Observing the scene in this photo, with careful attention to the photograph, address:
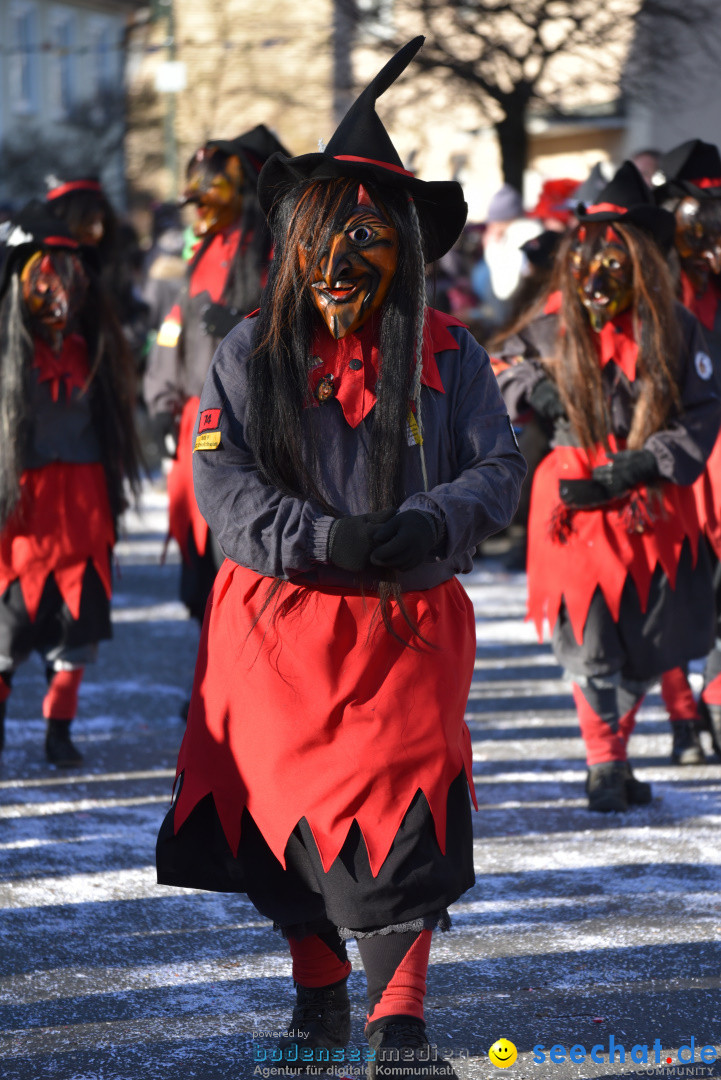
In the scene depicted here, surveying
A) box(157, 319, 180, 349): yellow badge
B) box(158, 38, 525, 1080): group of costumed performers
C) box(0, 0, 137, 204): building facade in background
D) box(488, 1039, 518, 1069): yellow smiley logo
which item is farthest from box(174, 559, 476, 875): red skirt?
box(0, 0, 137, 204): building facade in background

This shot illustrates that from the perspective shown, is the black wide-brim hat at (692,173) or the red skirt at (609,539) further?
the black wide-brim hat at (692,173)

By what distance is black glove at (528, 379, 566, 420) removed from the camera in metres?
4.92

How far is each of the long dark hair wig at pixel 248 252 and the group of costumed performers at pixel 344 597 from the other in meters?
2.59

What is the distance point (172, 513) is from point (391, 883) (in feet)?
11.0

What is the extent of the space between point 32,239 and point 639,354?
7.26 feet

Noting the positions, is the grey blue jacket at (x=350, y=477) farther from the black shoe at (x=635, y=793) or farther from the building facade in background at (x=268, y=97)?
the building facade in background at (x=268, y=97)

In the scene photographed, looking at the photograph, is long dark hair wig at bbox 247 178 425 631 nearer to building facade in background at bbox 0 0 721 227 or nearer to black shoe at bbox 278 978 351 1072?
black shoe at bbox 278 978 351 1072

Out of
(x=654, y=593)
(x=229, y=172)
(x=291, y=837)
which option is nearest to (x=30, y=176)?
(x=229, y=172)

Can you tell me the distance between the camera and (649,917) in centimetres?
404

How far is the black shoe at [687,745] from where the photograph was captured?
5504mm

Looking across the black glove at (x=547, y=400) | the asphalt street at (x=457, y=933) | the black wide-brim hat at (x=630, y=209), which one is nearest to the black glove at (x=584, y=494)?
the black glove at (x=547, y=400)

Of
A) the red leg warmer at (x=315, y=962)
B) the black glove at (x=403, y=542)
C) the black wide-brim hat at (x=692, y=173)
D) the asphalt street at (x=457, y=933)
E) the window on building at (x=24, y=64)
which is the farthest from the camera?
the window on building at (x=24, y=64)

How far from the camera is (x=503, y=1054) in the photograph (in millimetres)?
3211

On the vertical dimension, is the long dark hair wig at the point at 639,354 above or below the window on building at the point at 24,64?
below
